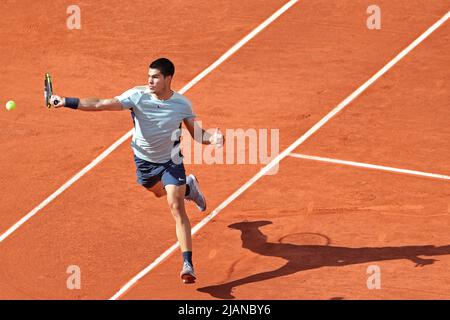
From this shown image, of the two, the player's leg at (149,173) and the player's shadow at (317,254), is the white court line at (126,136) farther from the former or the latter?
the player's shadow at (317,254)

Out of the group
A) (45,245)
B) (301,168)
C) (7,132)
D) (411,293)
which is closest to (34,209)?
(45,245)

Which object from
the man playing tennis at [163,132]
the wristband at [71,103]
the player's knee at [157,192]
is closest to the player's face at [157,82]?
the man playing tennis at [163,132]

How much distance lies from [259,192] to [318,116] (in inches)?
82.6

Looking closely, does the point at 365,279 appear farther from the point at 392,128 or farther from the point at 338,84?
the point at 338,84

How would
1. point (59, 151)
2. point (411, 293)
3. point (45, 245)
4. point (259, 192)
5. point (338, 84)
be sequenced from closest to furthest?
point (411, 293) < point (45, 245) < point (259, 192) < point (59, 151) < point (338, 84)

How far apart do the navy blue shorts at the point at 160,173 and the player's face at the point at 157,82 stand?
885 millimetres

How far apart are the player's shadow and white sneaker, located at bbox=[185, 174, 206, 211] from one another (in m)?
0.78


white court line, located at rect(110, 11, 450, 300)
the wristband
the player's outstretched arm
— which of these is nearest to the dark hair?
the player's outstretched arm

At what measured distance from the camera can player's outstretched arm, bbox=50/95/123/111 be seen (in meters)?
12.4

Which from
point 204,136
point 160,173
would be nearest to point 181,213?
point 160,173

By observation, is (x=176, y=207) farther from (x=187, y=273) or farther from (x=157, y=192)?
(x=157, y=192)

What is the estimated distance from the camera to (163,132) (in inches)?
514

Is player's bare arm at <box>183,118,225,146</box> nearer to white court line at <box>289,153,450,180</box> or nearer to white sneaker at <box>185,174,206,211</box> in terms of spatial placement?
white sneaker at <box>185,174,206,211</box>

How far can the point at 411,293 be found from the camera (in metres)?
12.7
